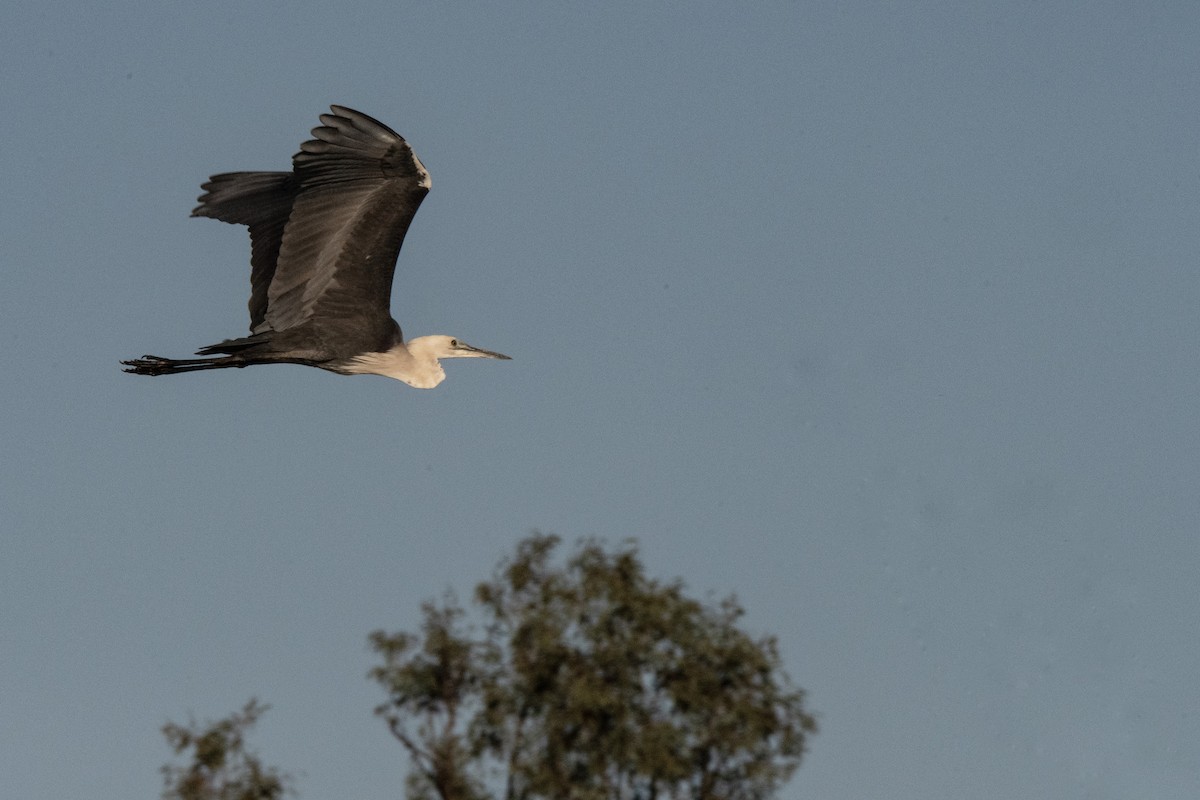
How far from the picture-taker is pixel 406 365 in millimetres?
26562

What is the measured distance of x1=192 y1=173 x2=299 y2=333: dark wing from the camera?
26.8 metres

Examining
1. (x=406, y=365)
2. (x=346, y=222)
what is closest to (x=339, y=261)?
(x=346, y=222)

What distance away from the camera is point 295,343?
25.6 metres

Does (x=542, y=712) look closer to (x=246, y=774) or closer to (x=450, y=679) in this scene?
(x=450, y=679)

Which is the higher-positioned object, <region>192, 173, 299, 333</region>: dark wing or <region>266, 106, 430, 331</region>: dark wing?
<region>192, 173, 299, 333</region>: dark wing

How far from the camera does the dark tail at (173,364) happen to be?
25.6m

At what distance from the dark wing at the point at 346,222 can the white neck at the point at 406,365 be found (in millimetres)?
429

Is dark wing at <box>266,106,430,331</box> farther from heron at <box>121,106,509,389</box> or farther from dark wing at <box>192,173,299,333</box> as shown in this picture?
dark wing at <box>192,173,299,333</box>

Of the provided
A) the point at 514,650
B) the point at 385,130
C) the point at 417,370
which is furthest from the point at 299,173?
the point at 514,650

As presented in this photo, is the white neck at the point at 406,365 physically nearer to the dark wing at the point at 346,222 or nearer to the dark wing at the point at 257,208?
→ the dark wing at the point at 346,222

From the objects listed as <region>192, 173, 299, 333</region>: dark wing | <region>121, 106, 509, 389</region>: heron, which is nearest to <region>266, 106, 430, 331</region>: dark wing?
<region>121, 106, 509, 389</region>: heron

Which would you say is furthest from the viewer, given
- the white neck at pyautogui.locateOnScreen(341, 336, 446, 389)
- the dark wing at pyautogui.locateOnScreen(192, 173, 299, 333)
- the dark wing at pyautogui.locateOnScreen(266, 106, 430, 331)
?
the dark wing at pyautogui.locateOnScreen(192, 173, 299, 333)

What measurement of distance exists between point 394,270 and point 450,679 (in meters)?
4.50

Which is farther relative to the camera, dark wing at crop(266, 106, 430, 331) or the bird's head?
the bird's head
